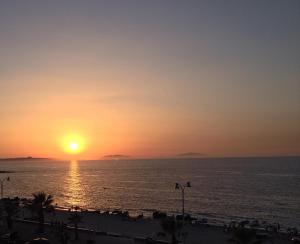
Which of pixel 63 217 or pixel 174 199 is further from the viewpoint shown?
pixel 174 199

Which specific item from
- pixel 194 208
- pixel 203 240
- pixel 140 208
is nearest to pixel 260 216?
pixel 194 208

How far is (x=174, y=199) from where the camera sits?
104 metres

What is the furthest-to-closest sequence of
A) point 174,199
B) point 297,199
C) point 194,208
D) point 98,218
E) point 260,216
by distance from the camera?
1. point 174,199
2. point 297,199
3. point 194,208
4. point 260,216
5. point 98,218

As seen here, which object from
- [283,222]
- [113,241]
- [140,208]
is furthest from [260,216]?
[113,241]

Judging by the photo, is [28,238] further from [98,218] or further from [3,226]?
[98,218]

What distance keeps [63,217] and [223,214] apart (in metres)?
29.2

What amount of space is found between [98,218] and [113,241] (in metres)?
24.0

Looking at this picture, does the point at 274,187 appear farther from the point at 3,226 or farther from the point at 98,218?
the point at 3,226

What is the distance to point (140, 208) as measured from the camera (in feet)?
290

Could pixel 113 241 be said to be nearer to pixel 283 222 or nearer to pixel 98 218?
pixel 98 218

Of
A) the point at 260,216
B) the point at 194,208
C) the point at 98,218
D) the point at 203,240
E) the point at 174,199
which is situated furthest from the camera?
the point at 174,199

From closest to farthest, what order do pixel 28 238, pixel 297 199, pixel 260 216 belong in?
1. pixel 28 238
2. pixel 260 216
3. pixel 297 199

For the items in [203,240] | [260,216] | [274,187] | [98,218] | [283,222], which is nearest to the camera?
[203,240]

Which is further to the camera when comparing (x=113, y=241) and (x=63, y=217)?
(x=63, y=217)
